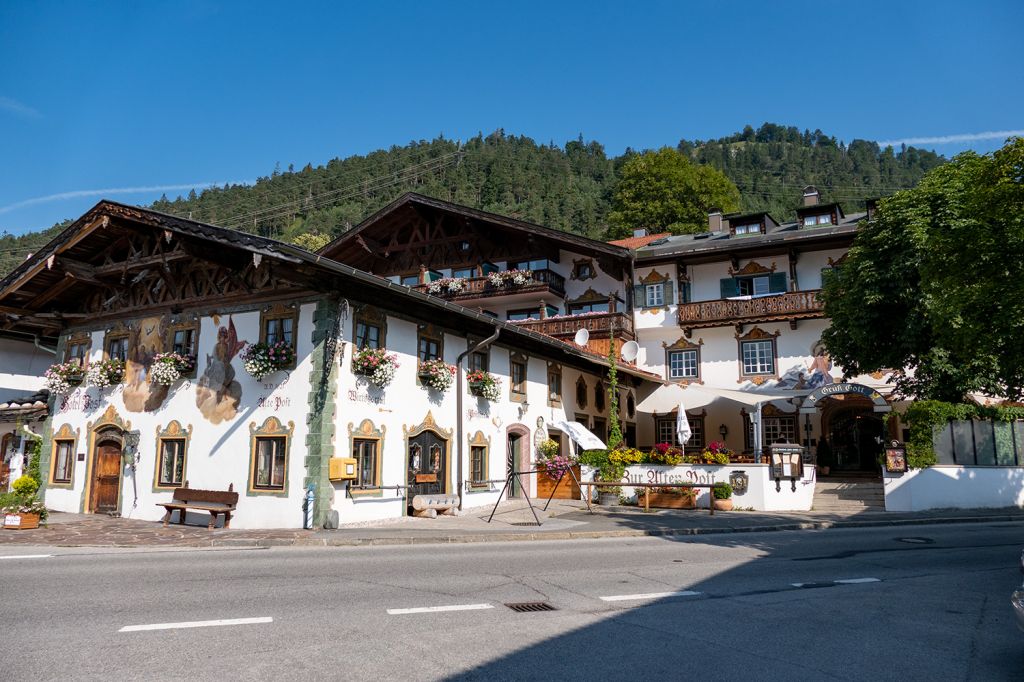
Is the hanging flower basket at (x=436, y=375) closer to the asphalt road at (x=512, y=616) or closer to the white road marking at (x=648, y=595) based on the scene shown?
the asphalt road at (x=512, y=616)

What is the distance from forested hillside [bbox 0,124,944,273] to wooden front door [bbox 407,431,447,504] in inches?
1994

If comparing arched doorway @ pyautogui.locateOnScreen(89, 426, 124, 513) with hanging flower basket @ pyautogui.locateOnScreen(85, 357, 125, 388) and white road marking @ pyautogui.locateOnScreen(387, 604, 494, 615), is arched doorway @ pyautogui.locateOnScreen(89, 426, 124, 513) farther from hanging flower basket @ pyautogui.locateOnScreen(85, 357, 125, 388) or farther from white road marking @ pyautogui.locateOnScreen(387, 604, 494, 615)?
white road marking @ pyautogui.locateOnScreen(387, 604, 494, 615)

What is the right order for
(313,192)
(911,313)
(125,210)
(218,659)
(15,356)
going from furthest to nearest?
(313,192), (15,356), (911,313), (125,210), (218,659)

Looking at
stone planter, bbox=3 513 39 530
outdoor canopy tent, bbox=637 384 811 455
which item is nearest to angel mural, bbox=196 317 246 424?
stone planter, bbox=3 513 39 530

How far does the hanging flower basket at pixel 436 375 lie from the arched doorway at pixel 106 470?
25.4 feet

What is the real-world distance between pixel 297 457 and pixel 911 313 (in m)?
17.6

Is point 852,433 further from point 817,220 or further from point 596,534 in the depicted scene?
point 596,534

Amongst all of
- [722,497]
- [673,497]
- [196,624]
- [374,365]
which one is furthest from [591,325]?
[196,624]

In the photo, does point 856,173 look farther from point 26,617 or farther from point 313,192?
point 26,617

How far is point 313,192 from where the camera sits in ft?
288

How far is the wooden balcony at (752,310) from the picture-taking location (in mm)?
27766

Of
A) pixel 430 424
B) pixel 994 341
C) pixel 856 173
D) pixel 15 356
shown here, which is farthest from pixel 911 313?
pixel 856 173

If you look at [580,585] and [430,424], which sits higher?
[430,424]

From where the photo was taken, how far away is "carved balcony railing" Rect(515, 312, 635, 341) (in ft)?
96.7
